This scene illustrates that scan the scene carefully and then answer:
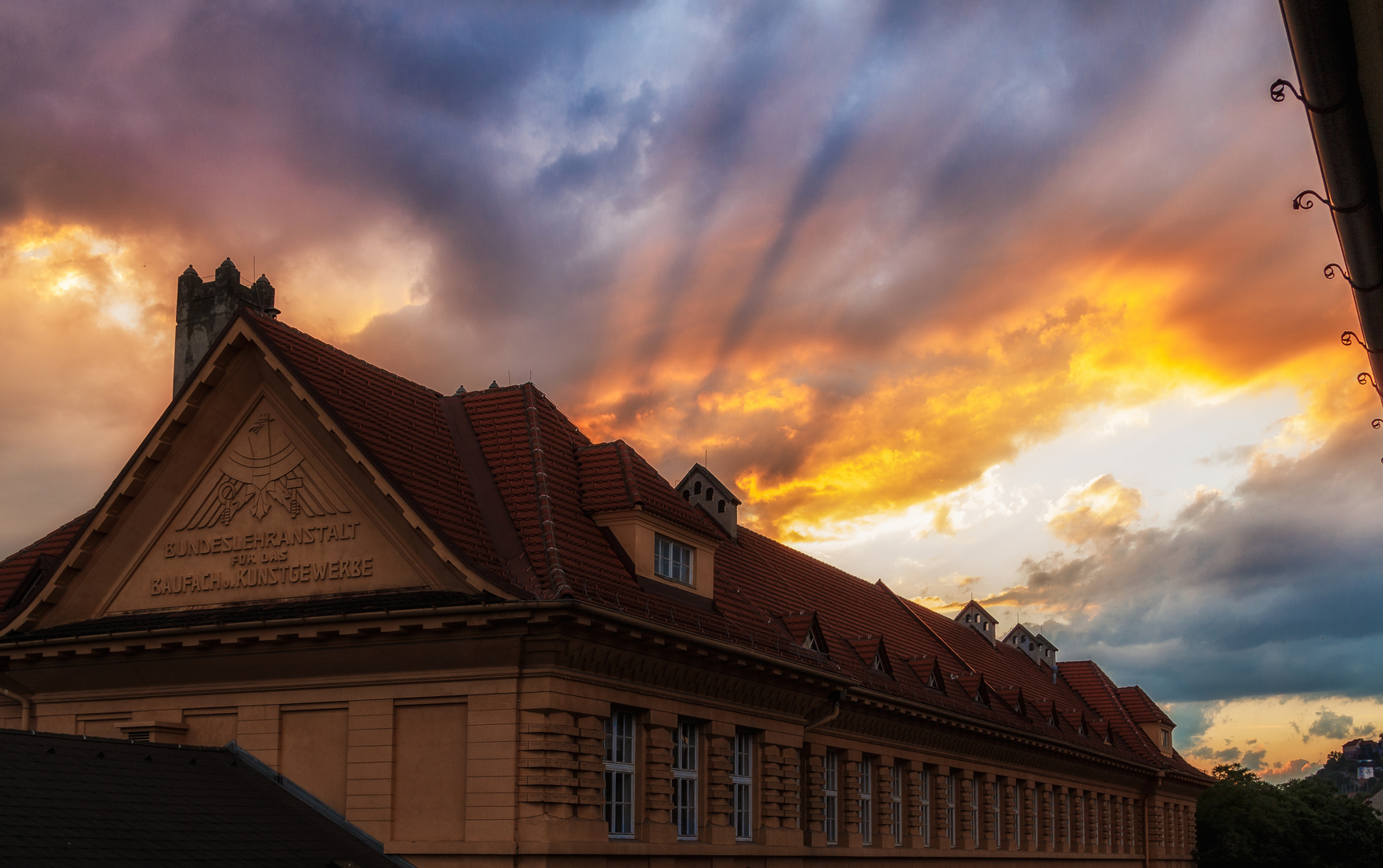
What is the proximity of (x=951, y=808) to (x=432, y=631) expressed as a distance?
74.3ft

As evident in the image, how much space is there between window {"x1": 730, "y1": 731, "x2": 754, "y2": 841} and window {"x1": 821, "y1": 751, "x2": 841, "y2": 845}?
195 inches

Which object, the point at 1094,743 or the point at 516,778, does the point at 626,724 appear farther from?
the point at 1094,743

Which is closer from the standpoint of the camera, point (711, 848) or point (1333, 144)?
point (1333, 144)

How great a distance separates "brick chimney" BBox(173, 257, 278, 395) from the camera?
102ft

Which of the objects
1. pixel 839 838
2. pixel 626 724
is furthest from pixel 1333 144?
pixel 839 838

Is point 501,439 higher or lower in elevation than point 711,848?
higher

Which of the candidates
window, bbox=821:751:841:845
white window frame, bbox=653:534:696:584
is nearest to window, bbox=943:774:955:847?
window, bbox=821:751:841:845

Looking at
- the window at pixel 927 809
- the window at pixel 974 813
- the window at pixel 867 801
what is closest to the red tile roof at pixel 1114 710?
the window at pixel 974 813

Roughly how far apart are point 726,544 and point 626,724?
1309 cm

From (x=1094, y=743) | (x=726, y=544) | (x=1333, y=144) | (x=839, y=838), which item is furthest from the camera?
(x=1094, y=743)

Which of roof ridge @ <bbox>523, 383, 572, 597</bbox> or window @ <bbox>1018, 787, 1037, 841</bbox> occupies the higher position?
roof ridge @ <bbox>523, 383, 572, 597</bbox>

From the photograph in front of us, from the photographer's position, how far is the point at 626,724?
70.5ft

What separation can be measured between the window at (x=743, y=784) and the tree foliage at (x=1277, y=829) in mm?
48618

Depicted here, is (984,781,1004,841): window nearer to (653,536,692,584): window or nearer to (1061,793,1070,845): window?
(1061,793,1070,845): window
